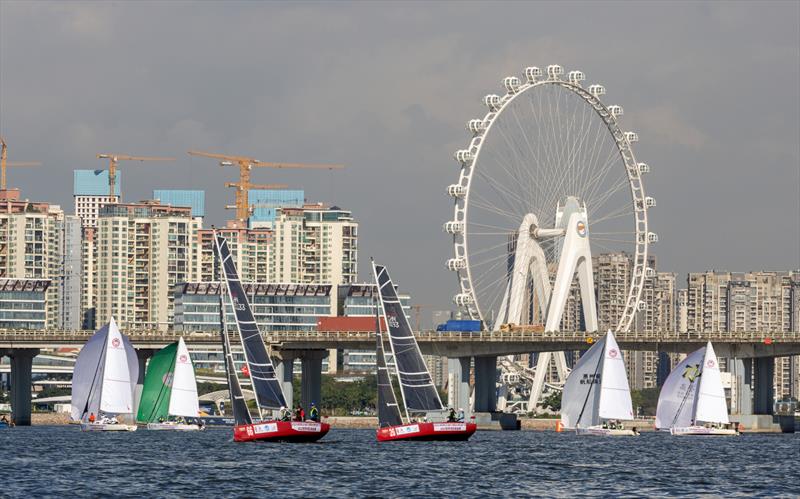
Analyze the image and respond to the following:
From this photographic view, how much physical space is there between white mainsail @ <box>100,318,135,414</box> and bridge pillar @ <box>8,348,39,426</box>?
3603 centimetres

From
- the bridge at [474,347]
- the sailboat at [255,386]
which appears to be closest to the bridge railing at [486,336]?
the bridge at [474,347]

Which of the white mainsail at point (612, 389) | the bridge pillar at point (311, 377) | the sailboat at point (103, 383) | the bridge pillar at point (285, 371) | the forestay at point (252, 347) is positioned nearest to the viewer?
the forestay at point (252, 347)

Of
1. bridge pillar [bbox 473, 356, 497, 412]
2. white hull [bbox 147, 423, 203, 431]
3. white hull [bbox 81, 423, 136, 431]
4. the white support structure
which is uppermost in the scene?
the white support structure

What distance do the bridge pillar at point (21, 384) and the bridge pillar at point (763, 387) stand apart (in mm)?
77664

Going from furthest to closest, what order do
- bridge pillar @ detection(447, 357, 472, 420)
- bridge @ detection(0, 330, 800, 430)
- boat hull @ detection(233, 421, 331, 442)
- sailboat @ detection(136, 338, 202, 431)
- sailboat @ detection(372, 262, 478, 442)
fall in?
1. bridge pillar @ detection(447, 357, 472, 420)
2. bridge @ detection(0, 330, 800, 430)
3. sailboat @ detection(136, 338, 202, 431)
4. sailboat @ detection(372, 262, 478, 442)
5. boat hull @ detection(233, 421, 331, 442)

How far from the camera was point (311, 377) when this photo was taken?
18188cm

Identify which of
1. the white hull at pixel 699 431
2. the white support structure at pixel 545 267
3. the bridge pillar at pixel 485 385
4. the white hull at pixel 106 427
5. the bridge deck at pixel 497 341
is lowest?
the white hull at pixel 106 427

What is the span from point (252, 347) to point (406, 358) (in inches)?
407

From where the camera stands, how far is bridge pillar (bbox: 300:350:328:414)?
180m

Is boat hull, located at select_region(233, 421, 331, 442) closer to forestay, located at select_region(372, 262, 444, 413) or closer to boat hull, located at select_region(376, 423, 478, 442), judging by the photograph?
boat hull, located at select_region(376, 423, 478, 442)

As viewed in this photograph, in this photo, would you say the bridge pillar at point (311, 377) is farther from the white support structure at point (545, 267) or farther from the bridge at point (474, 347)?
the white support structure at point (545, 267)

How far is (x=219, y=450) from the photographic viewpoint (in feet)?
349

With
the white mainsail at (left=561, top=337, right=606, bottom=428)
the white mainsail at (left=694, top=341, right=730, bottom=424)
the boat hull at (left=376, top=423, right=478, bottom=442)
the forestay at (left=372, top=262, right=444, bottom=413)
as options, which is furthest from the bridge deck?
the boat hull at (left=376, top=423, right=478, bottom=442)

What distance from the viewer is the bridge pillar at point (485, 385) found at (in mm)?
178625
